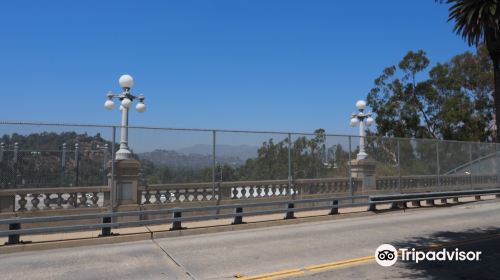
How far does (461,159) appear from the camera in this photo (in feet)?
77.7

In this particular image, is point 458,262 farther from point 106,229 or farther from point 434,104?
point 434,104

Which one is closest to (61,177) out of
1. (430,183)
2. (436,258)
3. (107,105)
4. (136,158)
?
(136,158)

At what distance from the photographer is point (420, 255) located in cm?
894

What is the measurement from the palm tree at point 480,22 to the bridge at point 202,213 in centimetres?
1516

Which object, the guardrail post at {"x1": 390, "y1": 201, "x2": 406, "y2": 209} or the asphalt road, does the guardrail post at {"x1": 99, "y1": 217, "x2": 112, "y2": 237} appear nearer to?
the asphalt road

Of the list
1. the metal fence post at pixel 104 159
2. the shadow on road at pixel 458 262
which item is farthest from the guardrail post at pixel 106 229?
the shadow on road at pixel 458 262

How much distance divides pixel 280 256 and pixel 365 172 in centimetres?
1078

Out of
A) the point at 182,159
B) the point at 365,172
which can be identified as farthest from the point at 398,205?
the point at 182,159

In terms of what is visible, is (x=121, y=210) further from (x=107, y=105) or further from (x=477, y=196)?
(x=477, y=196)

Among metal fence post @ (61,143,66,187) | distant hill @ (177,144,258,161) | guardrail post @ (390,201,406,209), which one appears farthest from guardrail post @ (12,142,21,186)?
guardrail post @ (390,201,406,209)

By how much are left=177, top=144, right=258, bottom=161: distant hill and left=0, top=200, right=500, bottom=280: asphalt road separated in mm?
2743

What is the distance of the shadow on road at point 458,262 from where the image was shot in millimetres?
7445

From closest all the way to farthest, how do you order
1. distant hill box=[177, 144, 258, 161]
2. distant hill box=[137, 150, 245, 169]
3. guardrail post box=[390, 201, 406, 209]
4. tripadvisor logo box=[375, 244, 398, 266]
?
tripadvisor logo box=[375, 244, 398, 266] < distant hill box=[137, 150, 245, 169] < distant hill box=[177, 144, 258, 161] < guardrail post box=[390, 201, 406, 209]

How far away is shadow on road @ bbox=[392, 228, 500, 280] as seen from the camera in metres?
7.45
